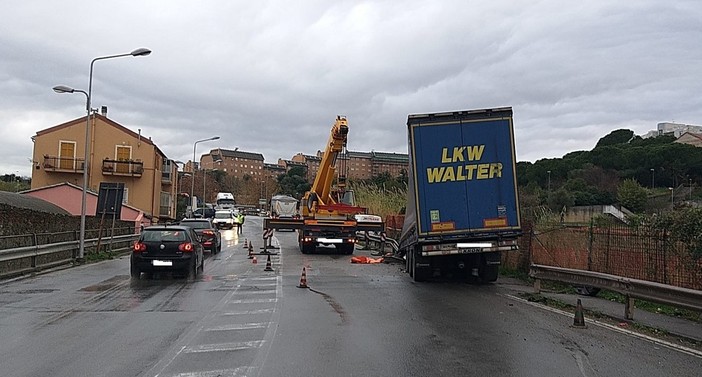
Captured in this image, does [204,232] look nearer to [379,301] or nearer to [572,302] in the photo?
[379,301]

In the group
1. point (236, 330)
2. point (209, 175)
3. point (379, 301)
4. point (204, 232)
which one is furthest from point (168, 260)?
point (209, 175)

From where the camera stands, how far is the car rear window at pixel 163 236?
17328mm

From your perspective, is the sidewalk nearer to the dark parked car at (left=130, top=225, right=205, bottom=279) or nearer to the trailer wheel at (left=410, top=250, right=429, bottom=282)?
the trailer wheel at (left=410, top=250, right=429, bottom=282)

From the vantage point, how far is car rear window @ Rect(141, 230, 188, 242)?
17.3 meters

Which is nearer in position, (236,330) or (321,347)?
(321,347)

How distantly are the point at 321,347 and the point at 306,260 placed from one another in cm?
1677

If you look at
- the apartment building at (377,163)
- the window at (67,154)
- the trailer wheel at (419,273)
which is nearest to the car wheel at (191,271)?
the trailer wheel at (419,273)

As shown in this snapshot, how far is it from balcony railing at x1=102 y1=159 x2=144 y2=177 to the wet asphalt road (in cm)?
3972

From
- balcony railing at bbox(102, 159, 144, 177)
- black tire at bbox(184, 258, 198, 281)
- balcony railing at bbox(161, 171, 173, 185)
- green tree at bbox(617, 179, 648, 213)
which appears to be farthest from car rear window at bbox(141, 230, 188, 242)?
balcony railing at bbox(161, 171, 173, 185)

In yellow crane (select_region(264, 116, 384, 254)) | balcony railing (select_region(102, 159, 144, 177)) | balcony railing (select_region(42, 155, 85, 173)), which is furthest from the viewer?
balcony railing (select_region(102, 159, 144, 177))

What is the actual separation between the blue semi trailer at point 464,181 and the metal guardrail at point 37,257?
10750mm

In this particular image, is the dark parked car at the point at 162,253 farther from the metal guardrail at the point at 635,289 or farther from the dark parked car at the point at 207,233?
the dark parked car at the point at 207,233

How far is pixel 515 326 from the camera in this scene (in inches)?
403

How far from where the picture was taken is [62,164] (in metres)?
53.0
